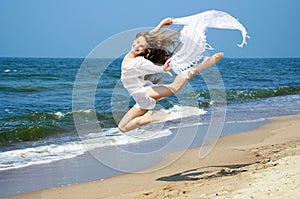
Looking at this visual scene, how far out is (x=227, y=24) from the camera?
6684 millimetres

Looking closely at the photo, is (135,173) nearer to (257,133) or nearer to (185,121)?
(257,133)

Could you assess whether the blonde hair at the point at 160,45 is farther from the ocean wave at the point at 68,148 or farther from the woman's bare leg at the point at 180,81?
the ocean wave at the point at 68,148

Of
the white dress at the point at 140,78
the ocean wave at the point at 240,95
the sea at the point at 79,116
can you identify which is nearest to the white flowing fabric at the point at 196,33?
the white dress at the point at 140,78

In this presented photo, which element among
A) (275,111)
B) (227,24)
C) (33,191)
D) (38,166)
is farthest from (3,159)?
(275,111)

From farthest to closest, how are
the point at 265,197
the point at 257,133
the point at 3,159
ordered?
the point at 257,133
the point at 3,159
the point at 265,197

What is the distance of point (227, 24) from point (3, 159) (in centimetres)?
452

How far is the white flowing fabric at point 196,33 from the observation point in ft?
21.5

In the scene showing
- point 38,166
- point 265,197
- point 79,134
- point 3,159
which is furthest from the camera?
point 79,134

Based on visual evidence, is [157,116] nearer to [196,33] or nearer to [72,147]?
[196,33]

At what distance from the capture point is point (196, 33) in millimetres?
6570

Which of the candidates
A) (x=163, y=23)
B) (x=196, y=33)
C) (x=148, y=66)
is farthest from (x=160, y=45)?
(x=196, y=33)

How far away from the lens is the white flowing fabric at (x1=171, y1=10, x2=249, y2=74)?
257 inches

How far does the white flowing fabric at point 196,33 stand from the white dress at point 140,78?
321mm

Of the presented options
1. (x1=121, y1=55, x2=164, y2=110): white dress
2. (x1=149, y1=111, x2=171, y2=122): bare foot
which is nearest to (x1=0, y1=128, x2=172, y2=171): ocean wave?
(x1=149, y1=111, x2=171, y2=122): bare foot
